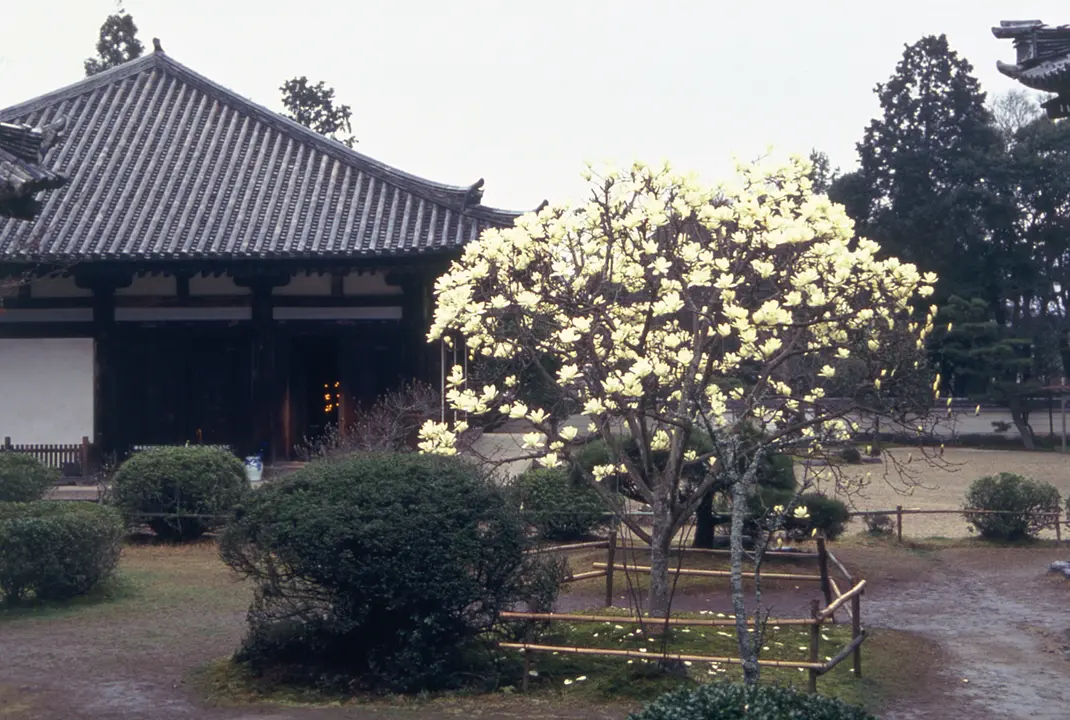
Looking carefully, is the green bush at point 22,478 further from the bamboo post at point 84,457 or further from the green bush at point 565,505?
the green bush at point 565,505

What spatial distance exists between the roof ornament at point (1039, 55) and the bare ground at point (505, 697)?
454cm

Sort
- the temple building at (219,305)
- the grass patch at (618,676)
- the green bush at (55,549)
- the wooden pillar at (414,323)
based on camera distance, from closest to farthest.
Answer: the grass patch at (618,676) < the green bush at (55,549) < the temple building at (219,305) < the wooden pillar at (414,323)

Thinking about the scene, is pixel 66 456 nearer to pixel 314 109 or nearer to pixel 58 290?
pixel 58 290

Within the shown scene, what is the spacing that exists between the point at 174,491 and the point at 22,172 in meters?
7.13

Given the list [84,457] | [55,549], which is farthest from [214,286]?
[55,549]

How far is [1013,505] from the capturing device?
16812 millimetres

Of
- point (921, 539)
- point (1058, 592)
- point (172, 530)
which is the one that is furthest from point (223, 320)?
point (1058, 592)

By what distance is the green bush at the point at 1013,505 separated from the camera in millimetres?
16734

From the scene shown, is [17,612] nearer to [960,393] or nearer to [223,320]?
[223,320]

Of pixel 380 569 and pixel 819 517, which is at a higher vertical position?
pixel 380 569

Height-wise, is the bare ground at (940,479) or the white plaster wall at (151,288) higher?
the white plaster wall at (151,288)

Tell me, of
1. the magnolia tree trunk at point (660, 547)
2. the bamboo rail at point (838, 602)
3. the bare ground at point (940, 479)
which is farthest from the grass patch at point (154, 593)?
the bare ground at point (940, 479)

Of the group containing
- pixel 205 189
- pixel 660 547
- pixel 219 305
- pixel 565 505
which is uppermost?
pixel 205 189

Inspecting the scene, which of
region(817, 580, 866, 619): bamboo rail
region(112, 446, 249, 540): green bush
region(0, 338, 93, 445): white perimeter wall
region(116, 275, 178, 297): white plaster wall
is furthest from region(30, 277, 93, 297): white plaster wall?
region(817, 580, 866, 619): bamboo rail
